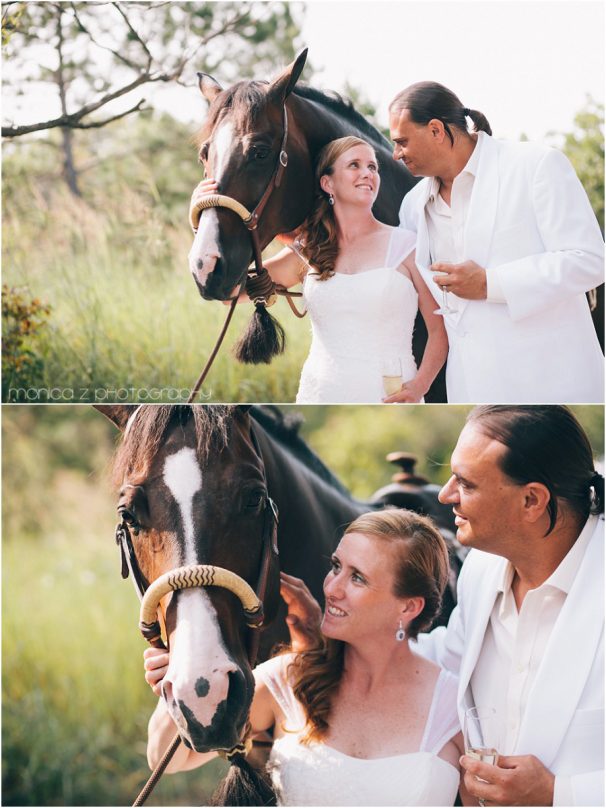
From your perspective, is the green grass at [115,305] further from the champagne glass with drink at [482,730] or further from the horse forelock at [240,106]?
the champagne glass with drink at [482,730]

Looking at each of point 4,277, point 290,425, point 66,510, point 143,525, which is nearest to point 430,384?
point 290,425

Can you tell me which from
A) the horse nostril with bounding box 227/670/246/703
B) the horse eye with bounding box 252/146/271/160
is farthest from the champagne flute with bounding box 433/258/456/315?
the horse nostril with bounding box 227/670/246/703

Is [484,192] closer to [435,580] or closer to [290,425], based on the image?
[290,425]

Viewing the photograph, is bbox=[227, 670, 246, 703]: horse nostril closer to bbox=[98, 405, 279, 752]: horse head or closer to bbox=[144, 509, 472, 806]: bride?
bbox=[98, 405, 279, 752]: horse head

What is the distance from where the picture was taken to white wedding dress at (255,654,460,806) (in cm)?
226

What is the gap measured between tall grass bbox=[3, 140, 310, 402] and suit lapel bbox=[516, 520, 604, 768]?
1154 mm

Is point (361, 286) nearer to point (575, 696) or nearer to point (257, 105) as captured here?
point (257, 105)

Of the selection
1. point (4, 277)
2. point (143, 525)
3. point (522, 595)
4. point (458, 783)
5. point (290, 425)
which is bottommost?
point (458, 783)

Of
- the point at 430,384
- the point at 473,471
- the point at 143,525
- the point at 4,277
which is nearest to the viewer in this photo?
the point at 143,525

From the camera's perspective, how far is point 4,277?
309 centimetres

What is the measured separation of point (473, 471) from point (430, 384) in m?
0.44

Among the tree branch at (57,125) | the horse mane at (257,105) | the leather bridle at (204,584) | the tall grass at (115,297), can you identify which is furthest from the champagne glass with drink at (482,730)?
the tree branch at (57,125)

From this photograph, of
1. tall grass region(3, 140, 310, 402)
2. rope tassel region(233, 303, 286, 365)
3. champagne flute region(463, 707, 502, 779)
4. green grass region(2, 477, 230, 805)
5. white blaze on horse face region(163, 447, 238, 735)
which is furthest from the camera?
green grass region(2, 477, 230, 805)

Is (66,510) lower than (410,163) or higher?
lower
